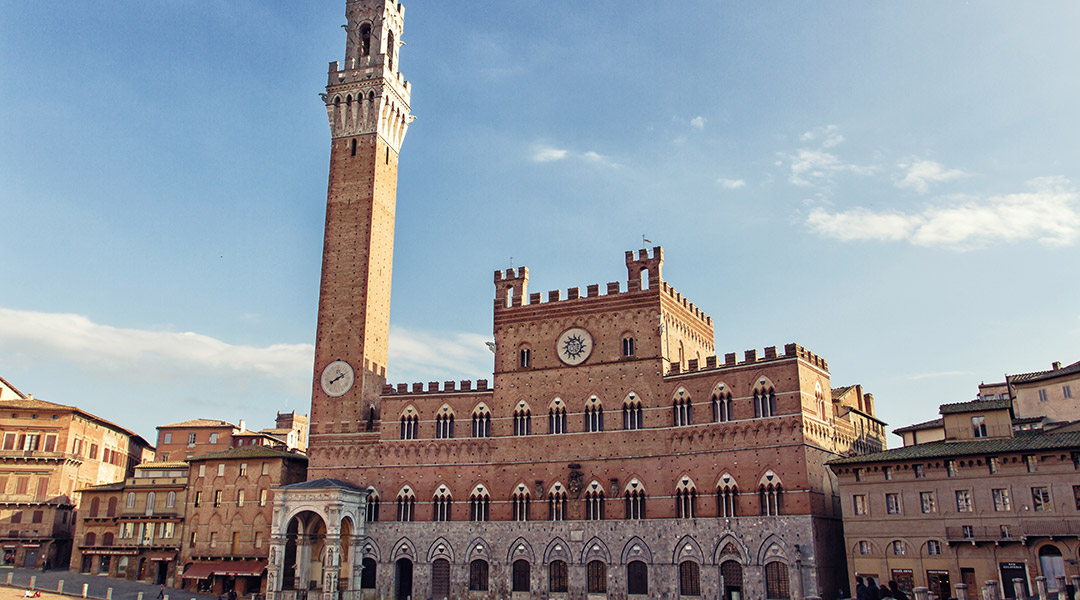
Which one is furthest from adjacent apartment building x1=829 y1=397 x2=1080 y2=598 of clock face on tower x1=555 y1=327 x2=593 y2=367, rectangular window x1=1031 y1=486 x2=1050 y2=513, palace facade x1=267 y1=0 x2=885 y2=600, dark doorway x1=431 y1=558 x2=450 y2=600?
dark doorway x1=431 y1=558 x2=450 y2=600

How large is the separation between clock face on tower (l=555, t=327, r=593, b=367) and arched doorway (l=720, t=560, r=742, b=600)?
14626 millimetres

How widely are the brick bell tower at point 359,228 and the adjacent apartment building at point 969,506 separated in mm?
30560

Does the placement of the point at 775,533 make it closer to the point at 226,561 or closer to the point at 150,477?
the point at 226,561

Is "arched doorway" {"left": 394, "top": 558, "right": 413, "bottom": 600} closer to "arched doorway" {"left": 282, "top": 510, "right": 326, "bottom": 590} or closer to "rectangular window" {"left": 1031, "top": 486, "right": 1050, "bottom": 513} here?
"arched doorway" {"left": 282, "top": 510, "right": 326, "bottom": 590}

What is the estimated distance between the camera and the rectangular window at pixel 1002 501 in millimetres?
37781

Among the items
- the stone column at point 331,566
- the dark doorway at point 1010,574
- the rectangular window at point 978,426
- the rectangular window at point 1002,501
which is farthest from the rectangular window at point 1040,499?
the stone column at point 331,566

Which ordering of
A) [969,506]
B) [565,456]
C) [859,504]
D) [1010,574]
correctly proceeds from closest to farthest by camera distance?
[1010,574]
[969,506]
[859,504]
[565,456]

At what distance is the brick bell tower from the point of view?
5498cm

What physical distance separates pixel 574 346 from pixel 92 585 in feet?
116

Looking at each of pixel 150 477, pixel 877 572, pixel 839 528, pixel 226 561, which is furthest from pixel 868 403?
pixel 150 477

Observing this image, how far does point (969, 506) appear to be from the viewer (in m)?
38.8

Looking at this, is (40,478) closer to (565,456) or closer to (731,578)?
(565,456)

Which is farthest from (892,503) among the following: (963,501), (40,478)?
(40,478)

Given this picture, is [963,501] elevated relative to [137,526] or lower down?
elevated
